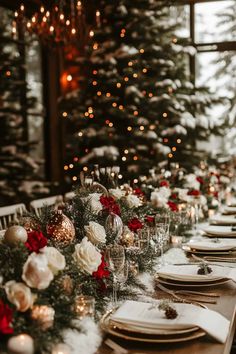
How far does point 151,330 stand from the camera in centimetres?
152

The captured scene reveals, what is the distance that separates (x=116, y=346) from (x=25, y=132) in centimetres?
648

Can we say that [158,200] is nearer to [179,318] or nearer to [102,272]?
[102,272]

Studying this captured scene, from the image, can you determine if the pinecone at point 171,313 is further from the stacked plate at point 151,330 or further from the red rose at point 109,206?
the red rose at point 109,206

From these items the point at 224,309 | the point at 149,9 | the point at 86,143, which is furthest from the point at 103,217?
the point at 149,9

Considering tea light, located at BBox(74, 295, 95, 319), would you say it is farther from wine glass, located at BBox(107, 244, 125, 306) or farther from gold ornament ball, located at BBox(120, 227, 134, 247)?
gold ornament ball, located at BBox(120, 227, 134, 247)

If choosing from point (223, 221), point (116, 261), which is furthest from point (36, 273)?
point (223, 221)

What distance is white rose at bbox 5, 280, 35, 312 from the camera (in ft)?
4.50

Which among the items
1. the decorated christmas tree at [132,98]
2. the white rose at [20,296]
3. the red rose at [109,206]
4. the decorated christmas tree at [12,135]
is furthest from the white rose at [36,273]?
the decorated christmas tree at [132,98]

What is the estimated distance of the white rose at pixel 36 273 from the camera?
1398 mm

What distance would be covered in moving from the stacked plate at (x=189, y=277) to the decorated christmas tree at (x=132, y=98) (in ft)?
17.2

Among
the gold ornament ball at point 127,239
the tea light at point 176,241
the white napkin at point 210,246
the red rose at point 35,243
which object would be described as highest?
the red rose at point 35,243

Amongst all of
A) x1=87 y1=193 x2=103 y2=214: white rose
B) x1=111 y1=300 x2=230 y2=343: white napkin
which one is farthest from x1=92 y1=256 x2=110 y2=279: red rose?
x1=87 y1=193 x2=103 y2=214: white rose

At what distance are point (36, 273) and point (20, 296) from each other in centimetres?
6

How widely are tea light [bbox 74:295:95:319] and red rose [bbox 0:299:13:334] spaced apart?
0.28 meters
